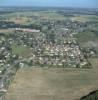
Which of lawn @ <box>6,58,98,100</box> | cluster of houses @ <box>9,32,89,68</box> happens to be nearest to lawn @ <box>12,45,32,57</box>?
cluster of houses @ <box>9,32,89,68</box>

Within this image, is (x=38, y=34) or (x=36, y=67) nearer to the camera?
(x=36, y=67)

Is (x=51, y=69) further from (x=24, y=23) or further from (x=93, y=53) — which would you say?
(x=24, y=23)

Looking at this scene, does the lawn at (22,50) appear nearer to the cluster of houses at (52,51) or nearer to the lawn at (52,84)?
the cluster of houses at (52,51)

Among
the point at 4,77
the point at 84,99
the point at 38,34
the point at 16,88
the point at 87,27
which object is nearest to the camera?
the point at 84,99

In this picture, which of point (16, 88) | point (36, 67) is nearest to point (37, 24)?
point (36, 67)

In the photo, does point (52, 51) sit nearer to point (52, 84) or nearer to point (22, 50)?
point (22, 50)

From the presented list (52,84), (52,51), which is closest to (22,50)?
(52,51)

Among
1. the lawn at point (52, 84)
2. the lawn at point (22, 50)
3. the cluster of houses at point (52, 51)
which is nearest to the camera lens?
the lawn at point (52, 84)

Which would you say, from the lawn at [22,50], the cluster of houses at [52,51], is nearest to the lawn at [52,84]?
the cluster of houses at [52,51]
